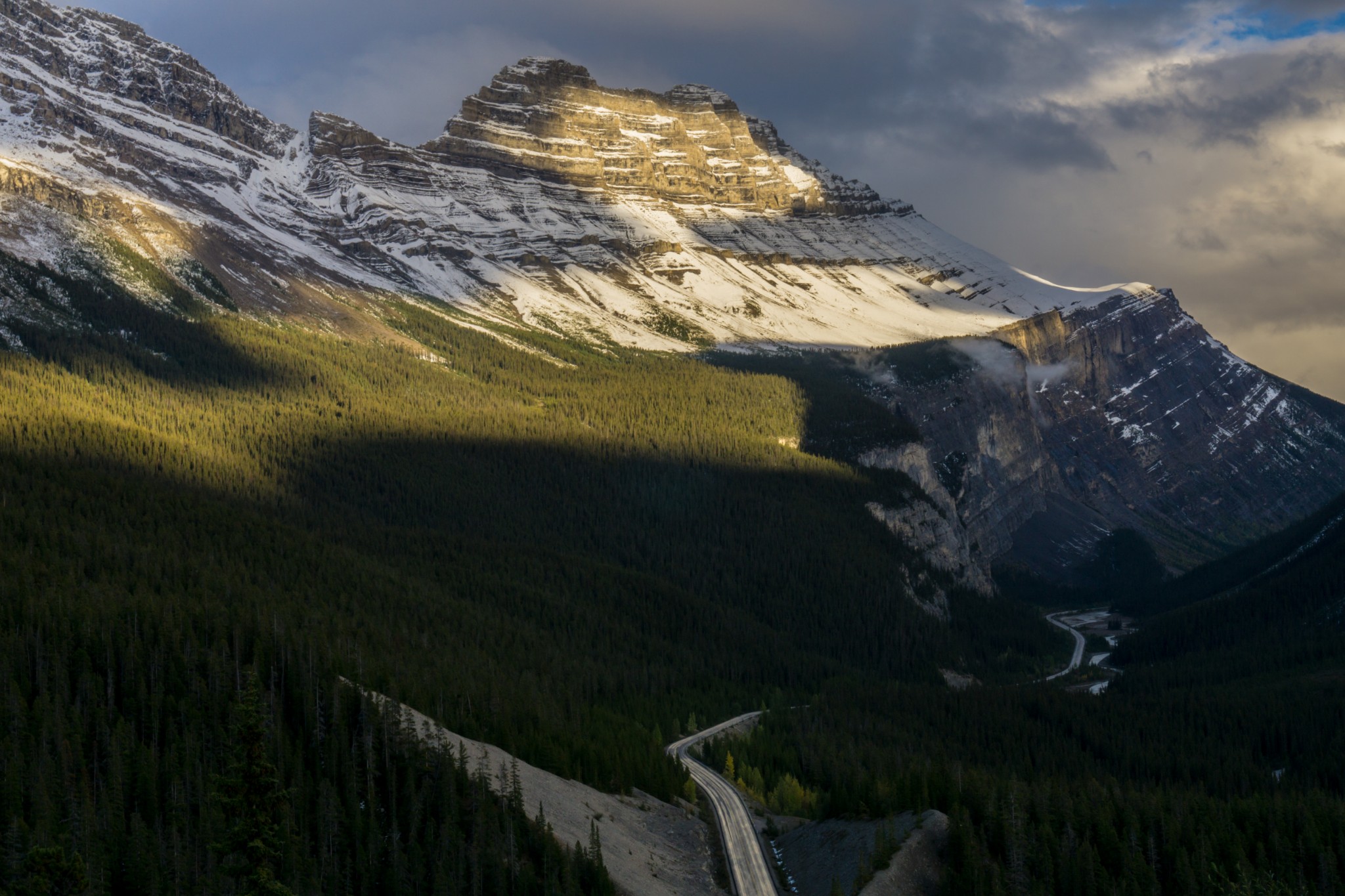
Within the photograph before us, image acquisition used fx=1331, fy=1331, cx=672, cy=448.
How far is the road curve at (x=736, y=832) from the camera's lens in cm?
8188

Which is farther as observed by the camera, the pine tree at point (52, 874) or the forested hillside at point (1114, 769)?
the forested hillside at point (1114, 769)

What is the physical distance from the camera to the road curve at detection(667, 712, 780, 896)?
269 ft

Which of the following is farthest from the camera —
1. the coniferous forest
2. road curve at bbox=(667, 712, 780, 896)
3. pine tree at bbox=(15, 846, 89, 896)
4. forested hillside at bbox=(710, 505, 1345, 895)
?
forested hillside at bbox=(710, 505, 1345, 895)

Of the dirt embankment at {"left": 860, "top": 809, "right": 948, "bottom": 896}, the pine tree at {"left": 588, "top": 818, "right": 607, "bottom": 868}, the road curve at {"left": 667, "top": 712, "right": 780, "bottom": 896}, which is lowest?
→ the road curve at {"left": 667, "top": 712, "right": 780, "bottom": 896}

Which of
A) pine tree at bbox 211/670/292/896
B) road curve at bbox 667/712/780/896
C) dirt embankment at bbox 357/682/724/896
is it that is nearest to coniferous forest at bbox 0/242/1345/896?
pine tree at bbox 211/670/292/896

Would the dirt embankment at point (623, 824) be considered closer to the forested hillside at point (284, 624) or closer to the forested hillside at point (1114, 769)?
the forested hillside at point (284, 624)

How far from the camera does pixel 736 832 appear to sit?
9300 cm

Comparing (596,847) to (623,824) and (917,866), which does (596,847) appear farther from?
(917,866)

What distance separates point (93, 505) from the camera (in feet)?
472

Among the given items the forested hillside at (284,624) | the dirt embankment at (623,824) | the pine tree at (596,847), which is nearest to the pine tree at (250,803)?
the forested hillside at (284,624)

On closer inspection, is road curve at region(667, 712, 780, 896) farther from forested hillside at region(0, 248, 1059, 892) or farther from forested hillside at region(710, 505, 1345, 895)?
forested hillside at region(0, 248, 1059, 892)

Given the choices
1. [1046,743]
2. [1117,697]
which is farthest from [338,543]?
[1117,697]

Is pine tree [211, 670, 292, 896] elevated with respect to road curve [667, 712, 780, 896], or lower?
elevated

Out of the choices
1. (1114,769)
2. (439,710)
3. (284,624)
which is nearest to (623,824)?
(439,710)
